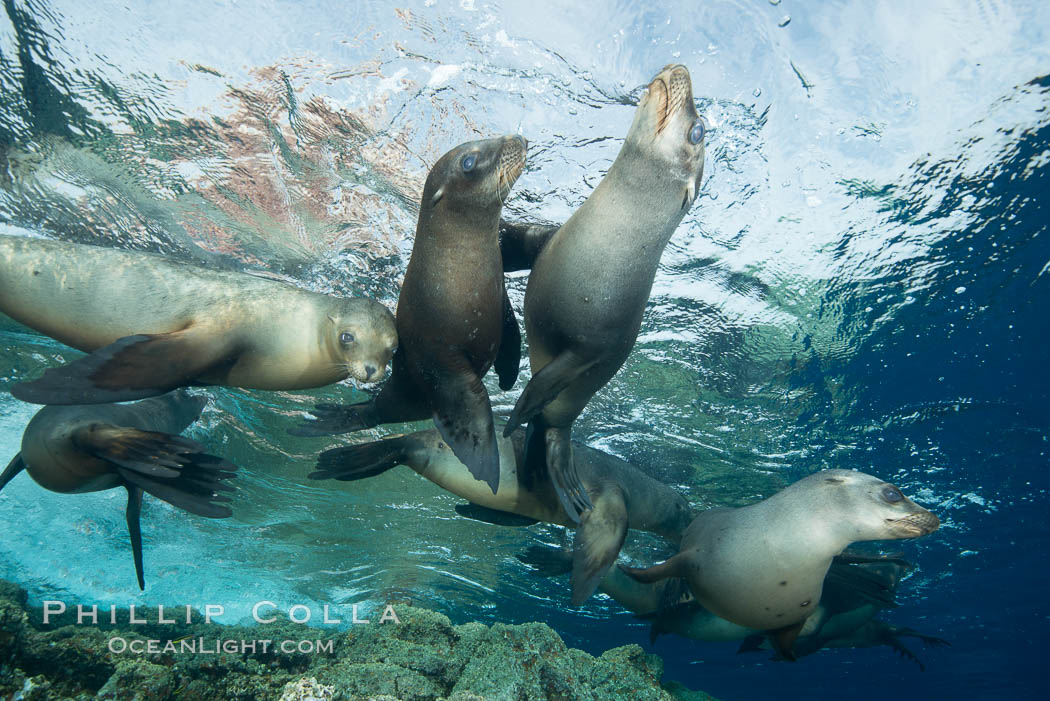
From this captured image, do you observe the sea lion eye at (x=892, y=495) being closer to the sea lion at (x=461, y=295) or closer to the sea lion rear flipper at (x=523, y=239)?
the sea lion at (x=461, y=295)

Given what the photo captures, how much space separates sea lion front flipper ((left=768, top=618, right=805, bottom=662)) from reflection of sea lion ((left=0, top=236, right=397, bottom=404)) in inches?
163

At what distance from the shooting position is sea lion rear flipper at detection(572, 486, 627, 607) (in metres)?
3.81

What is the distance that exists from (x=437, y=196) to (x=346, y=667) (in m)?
3.61

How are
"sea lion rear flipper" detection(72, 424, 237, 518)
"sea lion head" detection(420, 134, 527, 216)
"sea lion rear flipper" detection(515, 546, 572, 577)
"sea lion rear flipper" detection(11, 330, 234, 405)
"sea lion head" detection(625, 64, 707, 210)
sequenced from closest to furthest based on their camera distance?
"sea lion rear flipper" detection(11, 330, 234, 405) → "sea lion rear flipper" detection(72, 424, 237, 518) → "sea lion head" detection(420, 134, 527, 216) → "sea lion head" detection(625, 64, 707, 210) → "sea lion rear flipper" detection(515, 546, 572, 577)

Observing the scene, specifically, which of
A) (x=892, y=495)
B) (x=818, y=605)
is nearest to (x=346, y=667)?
(x=892, y=495)

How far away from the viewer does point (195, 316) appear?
292 centimetres

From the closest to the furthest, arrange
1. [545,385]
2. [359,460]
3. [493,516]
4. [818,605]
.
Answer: [545,385] < [359,460] < [493,516] < [818,605]

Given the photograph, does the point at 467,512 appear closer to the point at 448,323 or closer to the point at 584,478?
the point at 584,478

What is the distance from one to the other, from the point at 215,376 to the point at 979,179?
6.70m

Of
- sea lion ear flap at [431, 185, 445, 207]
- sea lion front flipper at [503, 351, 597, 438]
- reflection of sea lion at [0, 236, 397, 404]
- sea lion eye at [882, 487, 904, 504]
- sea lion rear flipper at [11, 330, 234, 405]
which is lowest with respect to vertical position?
sea lion rear flipper at [11, 330, 234, 405]

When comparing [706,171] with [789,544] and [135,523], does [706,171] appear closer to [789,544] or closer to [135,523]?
[789,544]

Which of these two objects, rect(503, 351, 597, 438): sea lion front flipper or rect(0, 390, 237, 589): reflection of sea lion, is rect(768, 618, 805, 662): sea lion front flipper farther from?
rect(0, 390, 237, 589): reflection of sea lion

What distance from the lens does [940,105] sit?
417 centimetres

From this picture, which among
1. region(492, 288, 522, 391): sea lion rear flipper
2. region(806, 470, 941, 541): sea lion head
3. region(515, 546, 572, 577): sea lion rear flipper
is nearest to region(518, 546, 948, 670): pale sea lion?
region(515, 546, 572, 577): sea lion rear flipper
